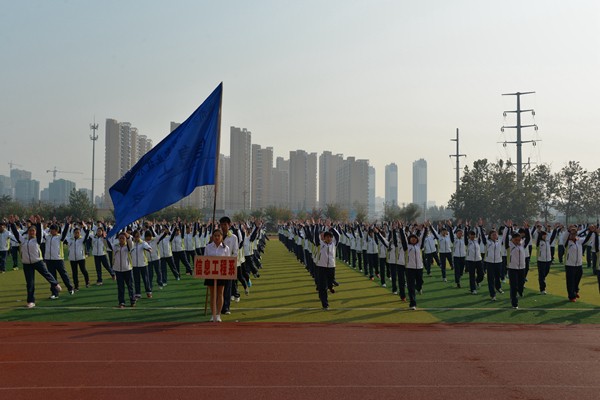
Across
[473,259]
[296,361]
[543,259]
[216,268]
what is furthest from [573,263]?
[296,361]

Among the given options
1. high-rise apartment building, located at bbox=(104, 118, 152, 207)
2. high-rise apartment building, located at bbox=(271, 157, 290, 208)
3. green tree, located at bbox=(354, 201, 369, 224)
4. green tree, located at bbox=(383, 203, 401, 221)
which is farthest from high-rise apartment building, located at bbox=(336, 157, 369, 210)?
green tree, located at bbox=(383, 203, 401, 221)

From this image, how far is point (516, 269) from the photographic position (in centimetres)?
1429

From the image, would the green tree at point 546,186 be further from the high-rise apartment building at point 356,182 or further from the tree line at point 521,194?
the high-rise apartment building at point 356,182

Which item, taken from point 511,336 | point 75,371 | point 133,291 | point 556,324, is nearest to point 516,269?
point 556,324

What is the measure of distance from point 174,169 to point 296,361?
5144 millimetres

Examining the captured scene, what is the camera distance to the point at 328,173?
16625 cm

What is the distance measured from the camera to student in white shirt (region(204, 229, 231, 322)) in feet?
38.9

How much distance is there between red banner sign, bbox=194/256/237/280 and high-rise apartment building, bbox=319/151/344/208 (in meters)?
150

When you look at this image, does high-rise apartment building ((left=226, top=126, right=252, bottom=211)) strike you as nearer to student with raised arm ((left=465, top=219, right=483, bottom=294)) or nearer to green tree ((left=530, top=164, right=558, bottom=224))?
green tree ((left=530, top=164, right=558, bottom=224))

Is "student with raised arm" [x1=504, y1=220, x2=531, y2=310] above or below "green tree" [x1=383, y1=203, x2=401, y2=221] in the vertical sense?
below

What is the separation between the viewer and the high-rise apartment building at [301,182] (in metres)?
140

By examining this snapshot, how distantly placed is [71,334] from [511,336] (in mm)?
7871

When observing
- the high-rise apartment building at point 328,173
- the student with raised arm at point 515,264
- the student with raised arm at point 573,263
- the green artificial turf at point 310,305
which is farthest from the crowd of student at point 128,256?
the high-rise apartment building at point 328,173

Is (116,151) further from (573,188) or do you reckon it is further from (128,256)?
(128,256)
